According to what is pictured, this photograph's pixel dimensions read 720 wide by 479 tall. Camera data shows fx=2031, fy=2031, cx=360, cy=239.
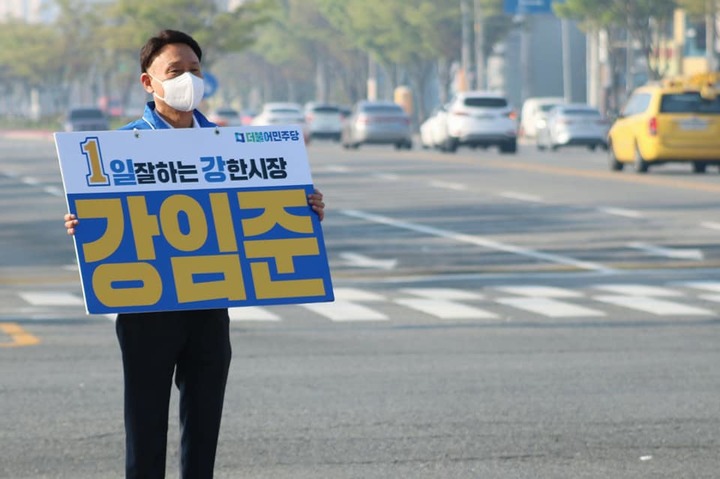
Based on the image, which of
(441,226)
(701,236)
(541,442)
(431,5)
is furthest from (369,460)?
(431,5)

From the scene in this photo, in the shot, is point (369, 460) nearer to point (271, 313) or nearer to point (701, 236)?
point (271, 313)

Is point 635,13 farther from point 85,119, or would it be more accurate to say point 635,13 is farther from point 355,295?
point 355,295

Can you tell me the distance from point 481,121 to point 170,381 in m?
48.7

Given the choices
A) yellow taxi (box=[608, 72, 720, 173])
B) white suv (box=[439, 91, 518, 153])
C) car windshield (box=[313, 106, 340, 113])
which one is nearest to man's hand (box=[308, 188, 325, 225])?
yellow taxi (box=[608, 72, 720, 173])

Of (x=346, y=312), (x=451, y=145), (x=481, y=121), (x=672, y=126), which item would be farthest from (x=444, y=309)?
(x=451, y=145)

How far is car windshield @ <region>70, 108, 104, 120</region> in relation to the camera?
86625 millimetres

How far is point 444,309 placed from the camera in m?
16.1

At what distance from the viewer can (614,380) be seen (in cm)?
1158

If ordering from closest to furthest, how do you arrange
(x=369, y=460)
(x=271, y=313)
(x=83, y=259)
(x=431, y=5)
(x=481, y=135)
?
(x=83, y=259) → (x=369, y=460) → (x=271, y=313) → (x=481, y=135) → (x=431, y=5)

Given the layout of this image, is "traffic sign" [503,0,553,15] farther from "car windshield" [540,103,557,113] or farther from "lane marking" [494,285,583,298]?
"lane marking" [494,285,583,298]

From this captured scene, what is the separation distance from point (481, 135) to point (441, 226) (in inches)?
1136

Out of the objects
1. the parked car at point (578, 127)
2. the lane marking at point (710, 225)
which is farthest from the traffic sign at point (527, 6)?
the lane marking at point (710, 225)

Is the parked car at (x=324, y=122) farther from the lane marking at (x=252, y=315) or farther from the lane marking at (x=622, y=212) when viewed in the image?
the lane marking at (x=252, y=315)

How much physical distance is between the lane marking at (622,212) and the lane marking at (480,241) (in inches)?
119
